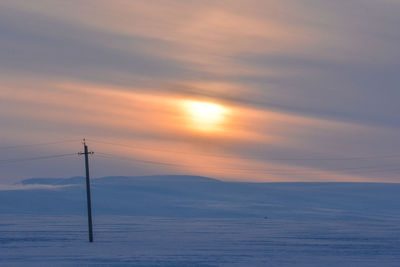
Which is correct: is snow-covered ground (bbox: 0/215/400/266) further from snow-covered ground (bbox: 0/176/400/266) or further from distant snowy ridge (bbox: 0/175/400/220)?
distant snowy ridge (bbox: 0/175/400/220)

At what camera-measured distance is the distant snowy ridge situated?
92675 millimetres

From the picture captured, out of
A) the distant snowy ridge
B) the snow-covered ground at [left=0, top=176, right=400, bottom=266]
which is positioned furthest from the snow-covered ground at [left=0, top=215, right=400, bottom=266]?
the distant snowy ridge

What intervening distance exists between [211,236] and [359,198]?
79657 millimetres

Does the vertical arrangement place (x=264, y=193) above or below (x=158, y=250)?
above

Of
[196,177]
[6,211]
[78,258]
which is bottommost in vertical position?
[78,258]

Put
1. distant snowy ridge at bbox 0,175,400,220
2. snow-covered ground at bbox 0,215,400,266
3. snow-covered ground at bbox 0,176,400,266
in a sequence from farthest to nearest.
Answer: distant snowy ridge at bbox 0,175,400,220
snow-covered ground at bbox 0,176,400,266
snow-covered ground at bbox 0,215,400,266

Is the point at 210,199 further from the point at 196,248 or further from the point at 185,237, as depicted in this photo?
the point at 196,248

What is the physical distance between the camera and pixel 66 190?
116 metres

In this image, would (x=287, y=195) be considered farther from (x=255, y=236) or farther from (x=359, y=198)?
(x=255, y=236)

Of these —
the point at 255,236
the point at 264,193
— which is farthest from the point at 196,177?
the point at 255,236

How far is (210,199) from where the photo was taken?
386ft

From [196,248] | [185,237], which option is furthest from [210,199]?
[196,248]

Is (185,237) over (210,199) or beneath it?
beneath

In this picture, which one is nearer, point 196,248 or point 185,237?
point 196,248
